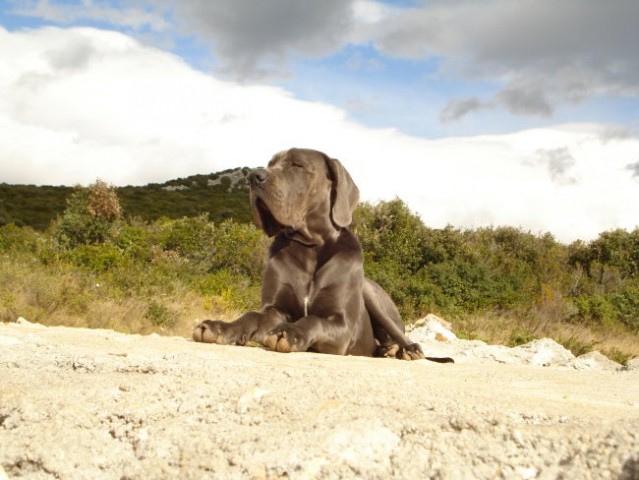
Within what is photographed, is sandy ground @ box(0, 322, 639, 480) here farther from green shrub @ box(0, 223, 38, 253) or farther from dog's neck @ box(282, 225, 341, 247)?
green shrub @ box(0, 223, 38, 253)

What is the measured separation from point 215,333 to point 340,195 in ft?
5.36

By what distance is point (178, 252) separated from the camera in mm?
20703

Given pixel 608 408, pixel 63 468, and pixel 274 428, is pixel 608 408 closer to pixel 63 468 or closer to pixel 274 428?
pixel 274 428

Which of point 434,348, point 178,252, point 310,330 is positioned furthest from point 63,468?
point 178,252

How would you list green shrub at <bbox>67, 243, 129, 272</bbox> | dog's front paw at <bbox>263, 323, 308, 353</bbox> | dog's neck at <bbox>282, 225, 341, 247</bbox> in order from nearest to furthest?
dog's front paw at <bbox>263, 323, 308, 353</bbox>, dog's neck at <bbox>282, 225, 341, 247</bbox>, green shrub at <bbox>67, 243, 129, 272</bbox>

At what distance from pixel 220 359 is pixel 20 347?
4.58 feet

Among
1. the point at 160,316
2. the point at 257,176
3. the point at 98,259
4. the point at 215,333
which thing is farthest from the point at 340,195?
the point at 98,259

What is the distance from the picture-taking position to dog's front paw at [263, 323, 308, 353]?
494 cm

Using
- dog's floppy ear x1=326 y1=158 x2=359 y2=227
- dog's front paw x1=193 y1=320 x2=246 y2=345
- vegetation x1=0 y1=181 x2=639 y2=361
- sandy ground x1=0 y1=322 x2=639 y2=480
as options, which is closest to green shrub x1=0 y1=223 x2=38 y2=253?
vegetation x1=0 y1=181 x2=639 y2=361

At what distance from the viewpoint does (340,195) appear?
6055 millimetres

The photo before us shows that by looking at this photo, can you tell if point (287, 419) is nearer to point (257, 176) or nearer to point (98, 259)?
point (257, 176)

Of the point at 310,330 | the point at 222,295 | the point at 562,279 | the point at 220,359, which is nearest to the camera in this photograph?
the point at 220,359

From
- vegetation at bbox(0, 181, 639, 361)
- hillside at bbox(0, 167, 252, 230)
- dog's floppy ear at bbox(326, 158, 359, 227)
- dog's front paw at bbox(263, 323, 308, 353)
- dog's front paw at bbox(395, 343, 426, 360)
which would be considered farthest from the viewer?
hillside at bbox(0, 167, 252, 230)

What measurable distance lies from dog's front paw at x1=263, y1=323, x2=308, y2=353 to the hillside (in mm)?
29847
